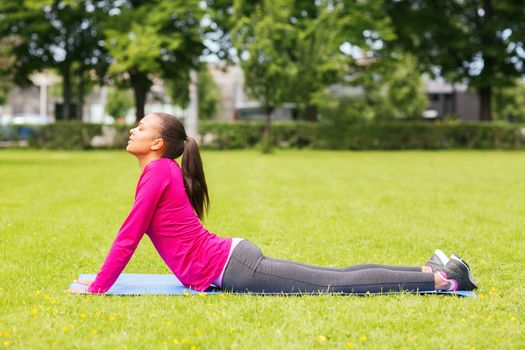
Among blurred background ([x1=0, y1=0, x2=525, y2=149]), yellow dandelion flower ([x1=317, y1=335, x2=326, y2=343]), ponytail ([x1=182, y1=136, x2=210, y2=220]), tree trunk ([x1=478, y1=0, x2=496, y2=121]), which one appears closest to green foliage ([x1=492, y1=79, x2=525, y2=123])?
tree trunk ([x1=478, y1=0, x2=496, y2=121])

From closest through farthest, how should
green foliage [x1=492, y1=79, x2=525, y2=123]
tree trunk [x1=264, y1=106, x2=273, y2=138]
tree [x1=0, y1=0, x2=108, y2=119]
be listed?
tree trunk [x1=264, y1=106, x2=273, y2=138] → tree [x1=0, y1=0, x2=108, y2=119] → green foliage [x1=492, y1=79, x2=525, y2=123]

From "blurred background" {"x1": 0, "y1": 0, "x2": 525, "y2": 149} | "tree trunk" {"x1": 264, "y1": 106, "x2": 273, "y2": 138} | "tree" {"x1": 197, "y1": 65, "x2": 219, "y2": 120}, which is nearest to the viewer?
"blurred background" {"x1": 0, "y1": 0, "x2": 525, "y2": 149}

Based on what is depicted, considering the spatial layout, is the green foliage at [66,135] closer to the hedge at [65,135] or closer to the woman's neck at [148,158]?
the hedge at [65,135]

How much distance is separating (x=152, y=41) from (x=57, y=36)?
5851 mm

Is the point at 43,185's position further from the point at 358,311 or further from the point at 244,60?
the point at 244,60

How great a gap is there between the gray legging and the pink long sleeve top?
132 millimetres

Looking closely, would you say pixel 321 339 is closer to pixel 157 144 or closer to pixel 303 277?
pixel 303 277

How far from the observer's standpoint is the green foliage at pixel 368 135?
3194 cm

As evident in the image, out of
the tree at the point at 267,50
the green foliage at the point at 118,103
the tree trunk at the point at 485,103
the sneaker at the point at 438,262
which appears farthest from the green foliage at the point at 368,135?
the green foliage at the point at 118,103

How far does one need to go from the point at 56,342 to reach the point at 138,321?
57 cm

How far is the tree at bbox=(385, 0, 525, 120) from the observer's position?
33.2 meters

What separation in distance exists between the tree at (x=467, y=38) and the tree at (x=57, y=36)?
53.1ft

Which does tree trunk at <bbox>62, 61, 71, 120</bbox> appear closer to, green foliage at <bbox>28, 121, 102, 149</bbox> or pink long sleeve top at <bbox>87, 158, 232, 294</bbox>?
green foliage at <bbox>28, 121, 102, 149</bbox>

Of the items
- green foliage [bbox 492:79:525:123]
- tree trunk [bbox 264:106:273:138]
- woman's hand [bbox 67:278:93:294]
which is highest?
green foliage [bbox 492:79:525:123]
